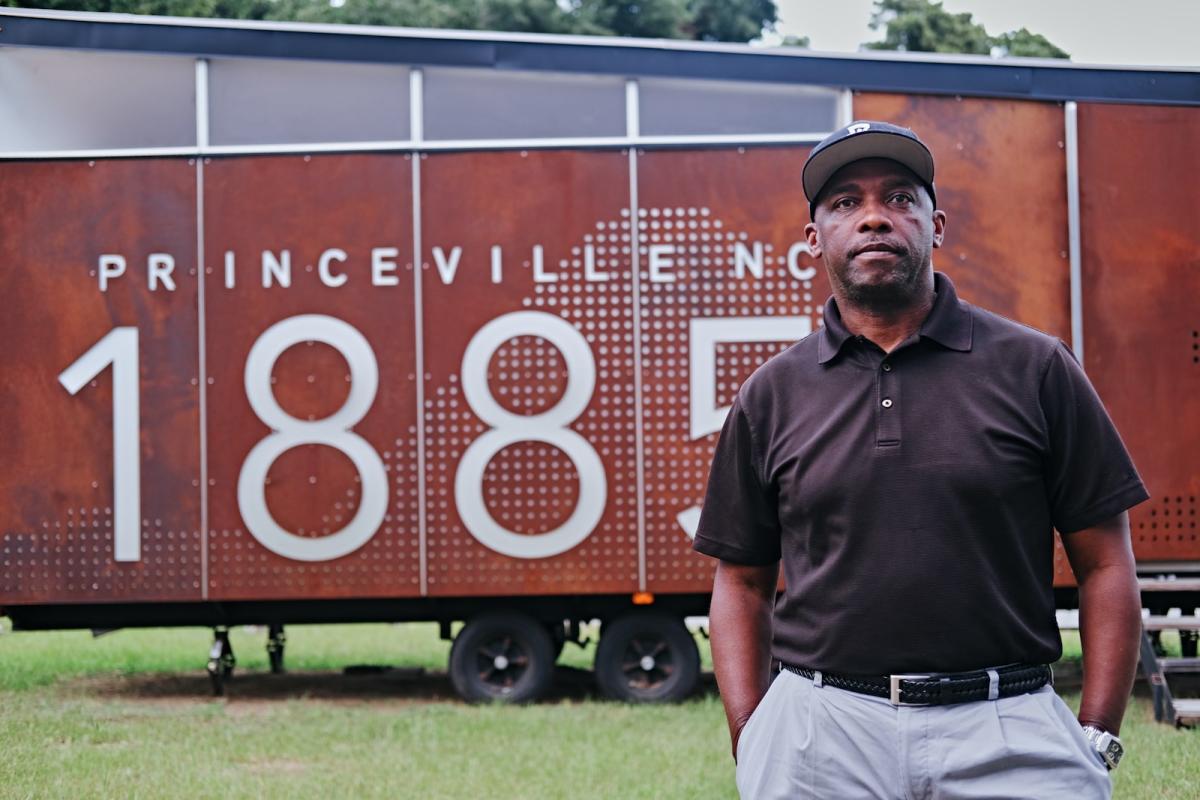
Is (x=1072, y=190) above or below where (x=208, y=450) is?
above

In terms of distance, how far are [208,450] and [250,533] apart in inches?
25.7

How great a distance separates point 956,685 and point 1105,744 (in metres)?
0.33

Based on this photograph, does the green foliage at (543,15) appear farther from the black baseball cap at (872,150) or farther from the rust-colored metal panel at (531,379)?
the black baseball cap at (872,150)

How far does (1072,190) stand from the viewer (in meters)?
11.3

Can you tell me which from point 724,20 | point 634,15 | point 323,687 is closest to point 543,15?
point 634,15

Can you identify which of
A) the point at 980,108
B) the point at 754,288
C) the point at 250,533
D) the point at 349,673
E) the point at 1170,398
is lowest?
the point at 349,673

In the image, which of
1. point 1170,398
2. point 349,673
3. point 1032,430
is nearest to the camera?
point 1032,430

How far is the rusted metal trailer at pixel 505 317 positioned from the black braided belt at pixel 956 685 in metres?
8.08

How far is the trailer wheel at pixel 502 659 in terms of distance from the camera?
11.4 m

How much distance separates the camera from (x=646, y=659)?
37.5 ft

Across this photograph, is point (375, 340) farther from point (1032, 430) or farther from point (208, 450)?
point (1032, 430)

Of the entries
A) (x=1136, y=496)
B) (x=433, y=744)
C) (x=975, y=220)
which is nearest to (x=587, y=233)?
(x=975, y=220)

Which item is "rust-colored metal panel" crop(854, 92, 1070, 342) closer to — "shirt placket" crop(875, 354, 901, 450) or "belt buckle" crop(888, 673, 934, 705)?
"shirt placket" crop(875, 354, 901, 450)

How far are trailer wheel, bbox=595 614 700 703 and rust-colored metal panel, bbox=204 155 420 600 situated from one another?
1420 mm
